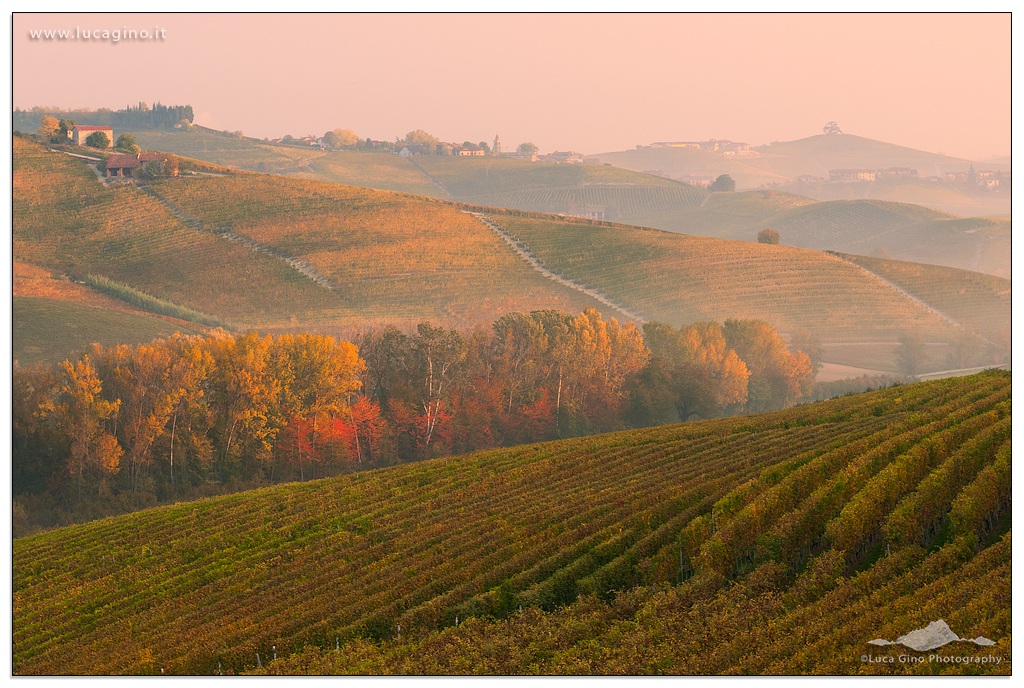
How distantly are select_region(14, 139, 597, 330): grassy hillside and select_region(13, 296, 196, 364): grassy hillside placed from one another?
7.02 metres

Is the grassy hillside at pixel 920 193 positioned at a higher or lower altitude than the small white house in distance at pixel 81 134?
lower

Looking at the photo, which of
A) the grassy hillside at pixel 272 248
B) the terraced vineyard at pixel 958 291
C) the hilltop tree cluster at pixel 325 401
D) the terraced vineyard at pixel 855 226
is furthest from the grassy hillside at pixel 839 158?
the hilltop tree cluster at pixel 325 401

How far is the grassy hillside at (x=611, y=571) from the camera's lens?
12.4m

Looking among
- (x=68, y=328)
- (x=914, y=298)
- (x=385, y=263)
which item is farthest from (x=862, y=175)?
(x=68, y=328)

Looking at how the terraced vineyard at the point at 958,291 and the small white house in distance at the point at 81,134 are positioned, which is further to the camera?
the small white house in distance at the point at 81,134

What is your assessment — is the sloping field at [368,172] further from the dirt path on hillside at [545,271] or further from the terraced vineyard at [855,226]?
the dirt path on hillside at [545,271]

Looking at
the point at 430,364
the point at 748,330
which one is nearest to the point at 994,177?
the point at 748,330

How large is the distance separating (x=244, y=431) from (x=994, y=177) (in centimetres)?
17061

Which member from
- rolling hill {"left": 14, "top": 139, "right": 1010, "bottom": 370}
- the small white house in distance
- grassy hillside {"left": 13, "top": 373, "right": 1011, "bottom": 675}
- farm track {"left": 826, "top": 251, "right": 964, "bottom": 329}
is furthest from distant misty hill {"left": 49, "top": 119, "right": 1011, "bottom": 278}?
grassy hillside {"left": 13, "top": 373, "right": 1011, "bottom": 675}

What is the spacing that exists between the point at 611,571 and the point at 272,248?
60.1 m

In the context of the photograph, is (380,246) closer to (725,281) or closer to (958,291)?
(725,281)

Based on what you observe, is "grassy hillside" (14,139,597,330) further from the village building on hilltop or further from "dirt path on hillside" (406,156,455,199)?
"dirt path on hillside" (406,156,455,199)

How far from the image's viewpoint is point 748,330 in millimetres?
50188

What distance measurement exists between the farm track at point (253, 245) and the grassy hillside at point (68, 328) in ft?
39.8
